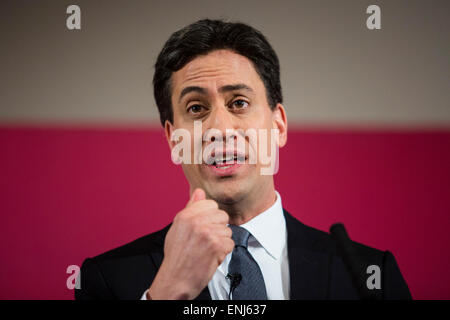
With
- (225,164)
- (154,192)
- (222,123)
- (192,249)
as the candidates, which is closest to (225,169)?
(225,164)

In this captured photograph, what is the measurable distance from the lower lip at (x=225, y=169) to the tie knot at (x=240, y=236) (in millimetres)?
151

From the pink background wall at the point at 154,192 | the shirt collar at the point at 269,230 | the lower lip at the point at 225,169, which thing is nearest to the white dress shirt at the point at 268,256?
the shirt collar at the point at 269,230

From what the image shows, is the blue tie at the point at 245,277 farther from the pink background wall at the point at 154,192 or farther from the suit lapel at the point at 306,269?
the pink background wall at the point at 154,192

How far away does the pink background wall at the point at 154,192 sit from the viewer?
1.51 m

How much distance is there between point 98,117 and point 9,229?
455mm

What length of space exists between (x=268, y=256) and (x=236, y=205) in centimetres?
16

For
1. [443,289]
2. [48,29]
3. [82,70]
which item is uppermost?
[48,29]

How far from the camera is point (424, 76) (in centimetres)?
152

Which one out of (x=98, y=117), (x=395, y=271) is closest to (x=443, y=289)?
(x=395, y=271)

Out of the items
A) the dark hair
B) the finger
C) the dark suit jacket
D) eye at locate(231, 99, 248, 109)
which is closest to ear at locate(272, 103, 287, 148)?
the dark hair

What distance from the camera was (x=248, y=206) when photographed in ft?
4.18
